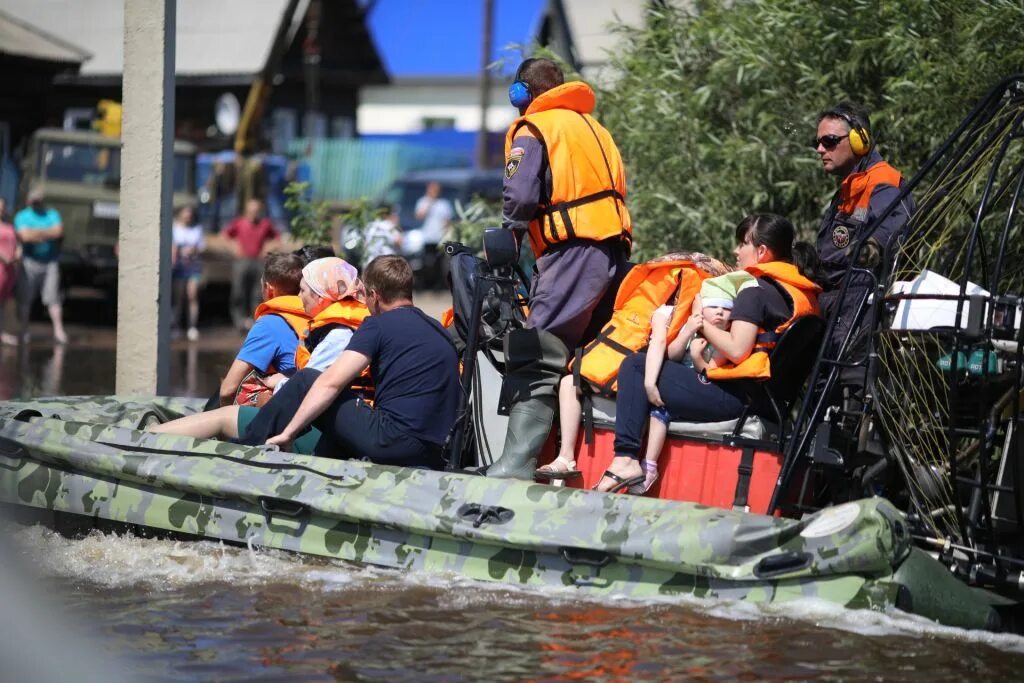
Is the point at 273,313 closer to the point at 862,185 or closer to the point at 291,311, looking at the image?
the point at 291,311

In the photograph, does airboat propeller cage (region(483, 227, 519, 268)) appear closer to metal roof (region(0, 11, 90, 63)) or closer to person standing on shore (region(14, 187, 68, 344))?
person standing on shore (region(14, 187, 68, 344))

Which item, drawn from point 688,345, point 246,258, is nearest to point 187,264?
point 246,258

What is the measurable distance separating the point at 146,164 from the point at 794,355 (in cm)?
477

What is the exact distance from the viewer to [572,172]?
6.97 metres

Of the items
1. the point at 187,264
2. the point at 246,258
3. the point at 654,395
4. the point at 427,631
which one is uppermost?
the point at 246,258

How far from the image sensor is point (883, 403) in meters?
6.43

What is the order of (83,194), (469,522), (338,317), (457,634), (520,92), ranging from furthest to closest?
(83,194) < (338,317) < (520,92) < (469,522) < (457,634)

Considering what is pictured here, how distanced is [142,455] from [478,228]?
4660 millimetres

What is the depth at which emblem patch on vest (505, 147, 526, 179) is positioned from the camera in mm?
6914

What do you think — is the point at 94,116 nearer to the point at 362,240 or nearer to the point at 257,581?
the point at 362,240

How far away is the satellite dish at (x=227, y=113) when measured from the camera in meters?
33.8

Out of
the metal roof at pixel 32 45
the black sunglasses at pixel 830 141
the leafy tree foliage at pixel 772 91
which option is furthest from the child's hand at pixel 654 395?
the metal roof at pixel 32 45

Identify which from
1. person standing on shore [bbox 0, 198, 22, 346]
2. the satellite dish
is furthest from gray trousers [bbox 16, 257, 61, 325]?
the satellite dish

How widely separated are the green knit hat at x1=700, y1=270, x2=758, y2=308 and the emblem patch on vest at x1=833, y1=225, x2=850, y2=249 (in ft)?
1.81
